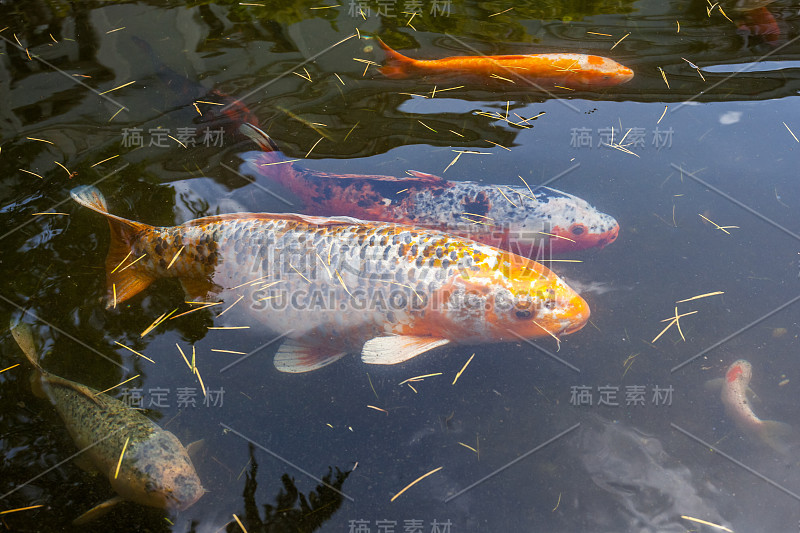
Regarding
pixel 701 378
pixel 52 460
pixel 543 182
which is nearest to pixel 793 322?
pixel 701 378

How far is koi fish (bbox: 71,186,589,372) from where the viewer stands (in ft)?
9.72

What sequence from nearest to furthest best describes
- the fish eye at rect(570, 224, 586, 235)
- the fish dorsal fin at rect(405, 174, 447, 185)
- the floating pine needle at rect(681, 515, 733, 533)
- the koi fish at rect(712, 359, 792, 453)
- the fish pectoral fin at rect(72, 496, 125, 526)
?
the floating pine needle at rect(681, 515, 733, 533) < the fish pectoral fin at rect(72, 496, 125, 526) < the koi fish at rect(712, 359, 792, 453) < the fish eye at rect(570, 224, 586, 235) < the fish dorsal fin at rect(405, 174, 447, 185)

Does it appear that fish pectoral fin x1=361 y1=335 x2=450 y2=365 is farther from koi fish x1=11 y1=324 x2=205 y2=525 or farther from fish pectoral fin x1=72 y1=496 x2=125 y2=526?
fish pectoral fin x1=72 y1=496 x2=125 y2=526

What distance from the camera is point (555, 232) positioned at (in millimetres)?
3521

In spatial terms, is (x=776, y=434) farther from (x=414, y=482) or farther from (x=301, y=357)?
(x=301, y=357)

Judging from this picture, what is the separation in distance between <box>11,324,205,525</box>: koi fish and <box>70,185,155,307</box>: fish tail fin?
61 cm

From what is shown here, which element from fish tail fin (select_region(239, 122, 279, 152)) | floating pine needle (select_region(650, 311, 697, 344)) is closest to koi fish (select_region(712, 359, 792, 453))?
floating pine needle (select_region(650, 311, 697, 344))

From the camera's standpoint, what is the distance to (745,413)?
259cm

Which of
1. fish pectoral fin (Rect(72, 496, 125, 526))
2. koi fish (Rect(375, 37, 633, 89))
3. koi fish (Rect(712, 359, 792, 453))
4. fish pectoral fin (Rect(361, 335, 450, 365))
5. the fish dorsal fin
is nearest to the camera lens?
fish pectoral fin (Rect(72, 496, 125, 526))

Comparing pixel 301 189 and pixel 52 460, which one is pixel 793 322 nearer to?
pixel 301 189

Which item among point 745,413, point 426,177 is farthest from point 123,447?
point 745,413

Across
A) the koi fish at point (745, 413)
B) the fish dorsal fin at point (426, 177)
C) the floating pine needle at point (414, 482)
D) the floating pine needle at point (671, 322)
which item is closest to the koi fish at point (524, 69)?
the fish dorsal fin at point (426, 177)

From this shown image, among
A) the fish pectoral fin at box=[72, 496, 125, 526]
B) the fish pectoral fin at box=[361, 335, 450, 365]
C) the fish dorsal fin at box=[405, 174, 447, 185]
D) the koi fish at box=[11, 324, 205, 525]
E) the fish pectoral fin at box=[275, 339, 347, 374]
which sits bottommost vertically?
the fish pectoral fin at box=[72, 496, 125, 526]

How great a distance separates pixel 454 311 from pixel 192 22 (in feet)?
15.4
